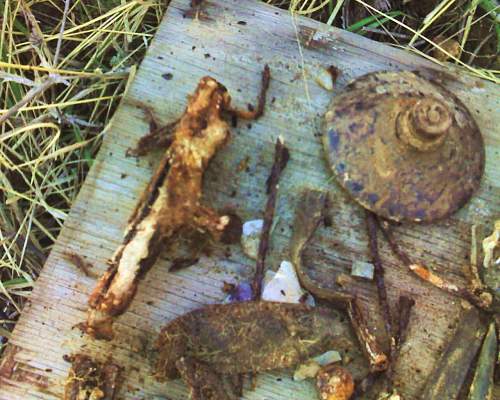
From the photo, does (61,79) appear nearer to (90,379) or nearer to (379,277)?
(90,379)

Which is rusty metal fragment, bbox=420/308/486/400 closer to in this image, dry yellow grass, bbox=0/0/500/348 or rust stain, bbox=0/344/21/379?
dry yellow grass, bbox=0/0/500/348

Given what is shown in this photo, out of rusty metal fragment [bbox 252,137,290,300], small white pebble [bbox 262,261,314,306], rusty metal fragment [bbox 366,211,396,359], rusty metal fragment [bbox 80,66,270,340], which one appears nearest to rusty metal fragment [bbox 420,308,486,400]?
rusty metal fragment [bbox 366,211,396,359]

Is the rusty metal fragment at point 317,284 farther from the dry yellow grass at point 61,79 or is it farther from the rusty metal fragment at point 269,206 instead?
the dry yellow grass at point 61,79

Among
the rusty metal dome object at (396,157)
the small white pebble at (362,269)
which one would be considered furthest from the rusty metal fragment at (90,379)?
the rusty metal dome object at (396,157)

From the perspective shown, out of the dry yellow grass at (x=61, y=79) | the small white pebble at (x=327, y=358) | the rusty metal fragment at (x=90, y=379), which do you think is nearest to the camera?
the rusty metal fragment at (x=90, y=379)

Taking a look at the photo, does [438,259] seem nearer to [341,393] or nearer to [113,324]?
[341,393]
